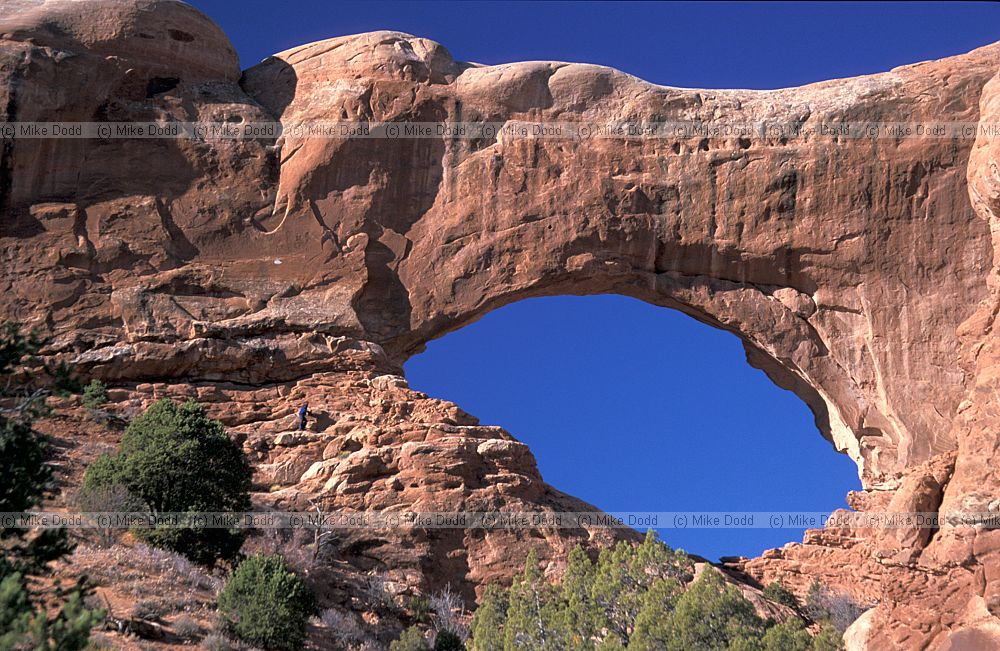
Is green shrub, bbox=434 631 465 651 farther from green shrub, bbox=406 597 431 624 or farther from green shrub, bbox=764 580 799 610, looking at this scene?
green shrub, bbox=764 580 799 610

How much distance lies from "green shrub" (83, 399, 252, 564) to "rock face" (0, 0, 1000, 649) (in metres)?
5.81

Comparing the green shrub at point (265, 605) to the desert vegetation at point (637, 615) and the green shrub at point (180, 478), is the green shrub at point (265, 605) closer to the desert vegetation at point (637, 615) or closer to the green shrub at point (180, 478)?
the green shrub at point (180, 478)

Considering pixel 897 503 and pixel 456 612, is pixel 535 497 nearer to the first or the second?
pixel 456 612

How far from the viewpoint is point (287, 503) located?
998 inches

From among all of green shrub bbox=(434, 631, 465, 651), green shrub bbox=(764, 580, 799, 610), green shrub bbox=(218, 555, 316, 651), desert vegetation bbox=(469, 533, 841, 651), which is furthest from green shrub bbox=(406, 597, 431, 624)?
green shrub bbox=(764, 580, 799, 610)

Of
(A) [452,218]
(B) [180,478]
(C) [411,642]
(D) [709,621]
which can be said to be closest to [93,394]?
(B) [180,478]

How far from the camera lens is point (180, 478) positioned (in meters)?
22.0

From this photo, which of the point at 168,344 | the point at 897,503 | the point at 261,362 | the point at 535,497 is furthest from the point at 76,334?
the point at 897,503

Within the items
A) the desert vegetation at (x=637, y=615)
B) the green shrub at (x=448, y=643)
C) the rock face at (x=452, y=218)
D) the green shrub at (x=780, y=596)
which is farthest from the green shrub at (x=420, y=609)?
the green shrub at (x=780, y=596)

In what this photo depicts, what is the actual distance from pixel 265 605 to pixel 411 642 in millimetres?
2749

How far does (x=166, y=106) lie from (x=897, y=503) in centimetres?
2143

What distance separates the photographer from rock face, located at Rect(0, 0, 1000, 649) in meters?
29.2

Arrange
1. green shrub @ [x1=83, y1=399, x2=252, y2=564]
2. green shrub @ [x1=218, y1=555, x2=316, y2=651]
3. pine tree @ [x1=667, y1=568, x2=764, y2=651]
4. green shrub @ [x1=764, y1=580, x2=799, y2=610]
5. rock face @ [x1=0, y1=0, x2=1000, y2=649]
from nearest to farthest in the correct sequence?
pine tree @ [x1=667, y1=568, x2=764, y2=651] < green shrub @ [x1=218, y1=555, x2=316, y2=651] < green shrub @ [x1=83, y1=399, x2=252, y2=564] < green shrub @ [x1=764, y1=580, x2=799, y2=610] < rock face @ [x1=0, y1=0, x2=1000, y2=649]

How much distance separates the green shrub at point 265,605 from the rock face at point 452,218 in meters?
8.59
